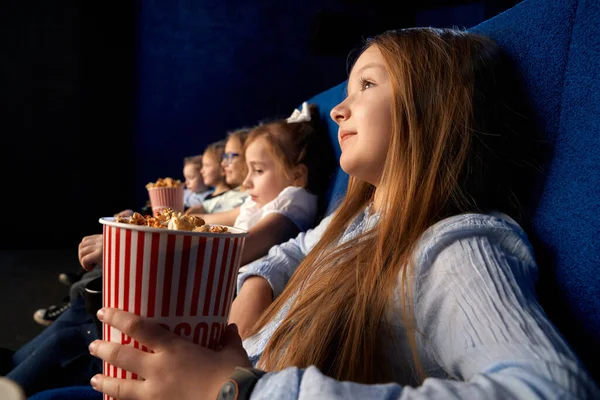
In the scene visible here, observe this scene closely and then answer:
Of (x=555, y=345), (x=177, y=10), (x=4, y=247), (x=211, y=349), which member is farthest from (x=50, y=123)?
(x=555, y=345)

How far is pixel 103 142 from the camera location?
4125 millimetres

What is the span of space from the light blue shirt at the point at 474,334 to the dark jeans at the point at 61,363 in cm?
80

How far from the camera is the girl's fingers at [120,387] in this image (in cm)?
49

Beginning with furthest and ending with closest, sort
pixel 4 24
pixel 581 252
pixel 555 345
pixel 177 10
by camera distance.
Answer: pixel 177 10 → pixel 4 24 → pixel 581 252 → pixel 555 345

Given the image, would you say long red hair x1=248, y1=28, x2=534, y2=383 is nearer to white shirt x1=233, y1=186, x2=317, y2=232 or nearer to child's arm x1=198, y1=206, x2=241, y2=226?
white shirt x1=233, y1=186, x2=317, y2=232

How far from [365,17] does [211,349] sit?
4.63m

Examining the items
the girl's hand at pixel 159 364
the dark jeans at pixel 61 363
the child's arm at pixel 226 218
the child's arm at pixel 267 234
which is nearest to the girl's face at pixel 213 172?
the child's arm at pixel 226 218

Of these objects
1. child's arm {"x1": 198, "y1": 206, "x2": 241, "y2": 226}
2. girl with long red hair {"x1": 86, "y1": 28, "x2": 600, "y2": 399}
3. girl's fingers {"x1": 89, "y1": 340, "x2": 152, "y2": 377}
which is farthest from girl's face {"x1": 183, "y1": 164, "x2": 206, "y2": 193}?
girl's fingers {"x1": 89, "y1": 340, "x2": 152, "y2": 377}

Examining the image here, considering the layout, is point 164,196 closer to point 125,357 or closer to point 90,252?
point 90,252

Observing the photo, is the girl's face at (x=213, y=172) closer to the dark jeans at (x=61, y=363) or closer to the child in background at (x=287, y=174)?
the child in background at (x=287, y=174)

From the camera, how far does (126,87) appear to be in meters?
4.18

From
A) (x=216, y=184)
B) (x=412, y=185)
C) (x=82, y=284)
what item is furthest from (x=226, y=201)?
(x=412, y=185)

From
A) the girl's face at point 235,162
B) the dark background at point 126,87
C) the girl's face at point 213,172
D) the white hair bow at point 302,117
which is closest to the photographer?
the white hair bow at point 302,117

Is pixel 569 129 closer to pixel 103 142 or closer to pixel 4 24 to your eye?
pixel 103 142
